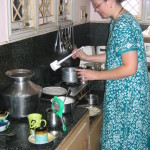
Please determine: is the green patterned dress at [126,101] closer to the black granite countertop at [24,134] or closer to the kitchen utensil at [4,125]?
the black granite countertop at [24,134]

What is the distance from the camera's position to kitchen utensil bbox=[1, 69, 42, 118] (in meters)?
1.58

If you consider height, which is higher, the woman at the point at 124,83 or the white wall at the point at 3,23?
the white wall at the point at 3,23

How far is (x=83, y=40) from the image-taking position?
3.20 meters

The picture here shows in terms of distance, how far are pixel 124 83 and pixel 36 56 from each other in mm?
738

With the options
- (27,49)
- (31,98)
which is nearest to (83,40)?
(27,49)

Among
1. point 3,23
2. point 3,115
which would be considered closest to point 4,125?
point 3,115

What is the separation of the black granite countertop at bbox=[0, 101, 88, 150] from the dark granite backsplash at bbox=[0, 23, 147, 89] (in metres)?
0.27

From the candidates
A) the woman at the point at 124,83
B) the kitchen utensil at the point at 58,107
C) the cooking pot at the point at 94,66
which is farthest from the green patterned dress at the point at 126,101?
the cooking pot at the point at 94,66

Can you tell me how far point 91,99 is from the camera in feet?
7.84

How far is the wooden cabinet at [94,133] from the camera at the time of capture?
6.71 feet

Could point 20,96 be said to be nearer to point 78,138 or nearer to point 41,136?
point 41,136

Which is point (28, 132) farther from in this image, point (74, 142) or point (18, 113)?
point (74, 142)

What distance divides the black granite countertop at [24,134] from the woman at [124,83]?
22 cm

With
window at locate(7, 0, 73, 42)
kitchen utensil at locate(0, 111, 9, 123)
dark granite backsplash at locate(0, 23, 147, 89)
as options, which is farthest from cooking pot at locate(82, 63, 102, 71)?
kitchen utensil at locate(0, 111, 9, 123)
